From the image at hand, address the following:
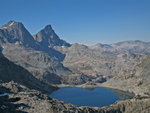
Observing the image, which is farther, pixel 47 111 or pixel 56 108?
pixel 56 108

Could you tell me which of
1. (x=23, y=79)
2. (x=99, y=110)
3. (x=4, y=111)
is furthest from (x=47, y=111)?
(x=23, y=79)

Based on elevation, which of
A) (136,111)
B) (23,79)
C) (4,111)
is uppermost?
(23,79)

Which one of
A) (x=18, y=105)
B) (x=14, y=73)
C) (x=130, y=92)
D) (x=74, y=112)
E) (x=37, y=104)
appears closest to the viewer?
(x=18, y=105)

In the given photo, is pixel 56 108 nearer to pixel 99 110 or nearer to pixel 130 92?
pixel 99 110

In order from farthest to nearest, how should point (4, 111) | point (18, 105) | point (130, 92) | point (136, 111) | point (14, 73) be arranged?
point (130, 92) → point (14, 73) → point (136, 111) → point (18, 105) → point (4, 111)

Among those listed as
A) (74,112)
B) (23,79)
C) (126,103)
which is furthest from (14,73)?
(74,112)

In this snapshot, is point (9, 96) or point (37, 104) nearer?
point (37, 104)

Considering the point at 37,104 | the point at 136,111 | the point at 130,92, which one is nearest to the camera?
the point at 37,104

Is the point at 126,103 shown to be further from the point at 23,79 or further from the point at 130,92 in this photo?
the point at 23,79

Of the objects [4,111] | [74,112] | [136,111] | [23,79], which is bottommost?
[136,111]

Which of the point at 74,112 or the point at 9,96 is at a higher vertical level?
the point at 9,96
